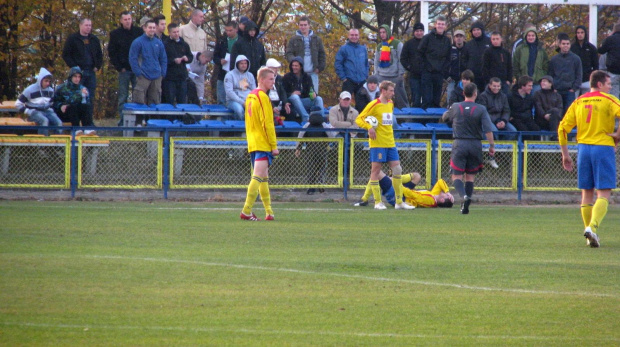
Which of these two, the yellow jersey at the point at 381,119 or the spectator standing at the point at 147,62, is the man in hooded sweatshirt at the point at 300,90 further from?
the yellow jersey at the point at 381,119

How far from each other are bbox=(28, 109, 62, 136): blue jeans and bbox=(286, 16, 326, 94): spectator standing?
5.55 metres

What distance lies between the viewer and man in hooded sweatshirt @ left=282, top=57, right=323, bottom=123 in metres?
21.0

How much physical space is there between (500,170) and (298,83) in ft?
16.8

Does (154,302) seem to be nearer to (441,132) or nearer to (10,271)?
(10,271)

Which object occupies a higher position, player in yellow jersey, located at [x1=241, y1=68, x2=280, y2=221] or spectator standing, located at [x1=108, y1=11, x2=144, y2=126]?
spectator standing, located at [x1=108, y1=11, x2=144, y2=126]

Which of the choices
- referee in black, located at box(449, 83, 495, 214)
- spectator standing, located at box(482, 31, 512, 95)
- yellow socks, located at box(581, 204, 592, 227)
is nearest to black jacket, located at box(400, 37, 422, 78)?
spectator standing, located at box(482, 31, 512, 95)

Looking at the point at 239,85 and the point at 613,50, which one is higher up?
the point at 613,50

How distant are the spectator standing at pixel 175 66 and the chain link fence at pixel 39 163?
3687 millimetres

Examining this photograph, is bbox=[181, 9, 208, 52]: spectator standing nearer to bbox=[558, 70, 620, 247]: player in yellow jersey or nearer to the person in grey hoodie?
the person in grey hoodie

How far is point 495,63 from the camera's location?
21.3 metres

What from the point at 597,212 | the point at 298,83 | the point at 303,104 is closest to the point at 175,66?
the point at 298,83

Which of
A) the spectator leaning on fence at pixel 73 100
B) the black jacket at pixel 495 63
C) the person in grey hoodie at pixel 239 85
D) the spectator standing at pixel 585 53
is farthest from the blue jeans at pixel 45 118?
the spectator standing at pixel 585 53

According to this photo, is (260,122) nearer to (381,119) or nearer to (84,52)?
(381,119)

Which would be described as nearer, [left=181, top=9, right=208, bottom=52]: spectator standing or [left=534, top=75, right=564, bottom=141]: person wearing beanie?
[left=534, top=75, right=564, bottom=141]: person wearing beanie
